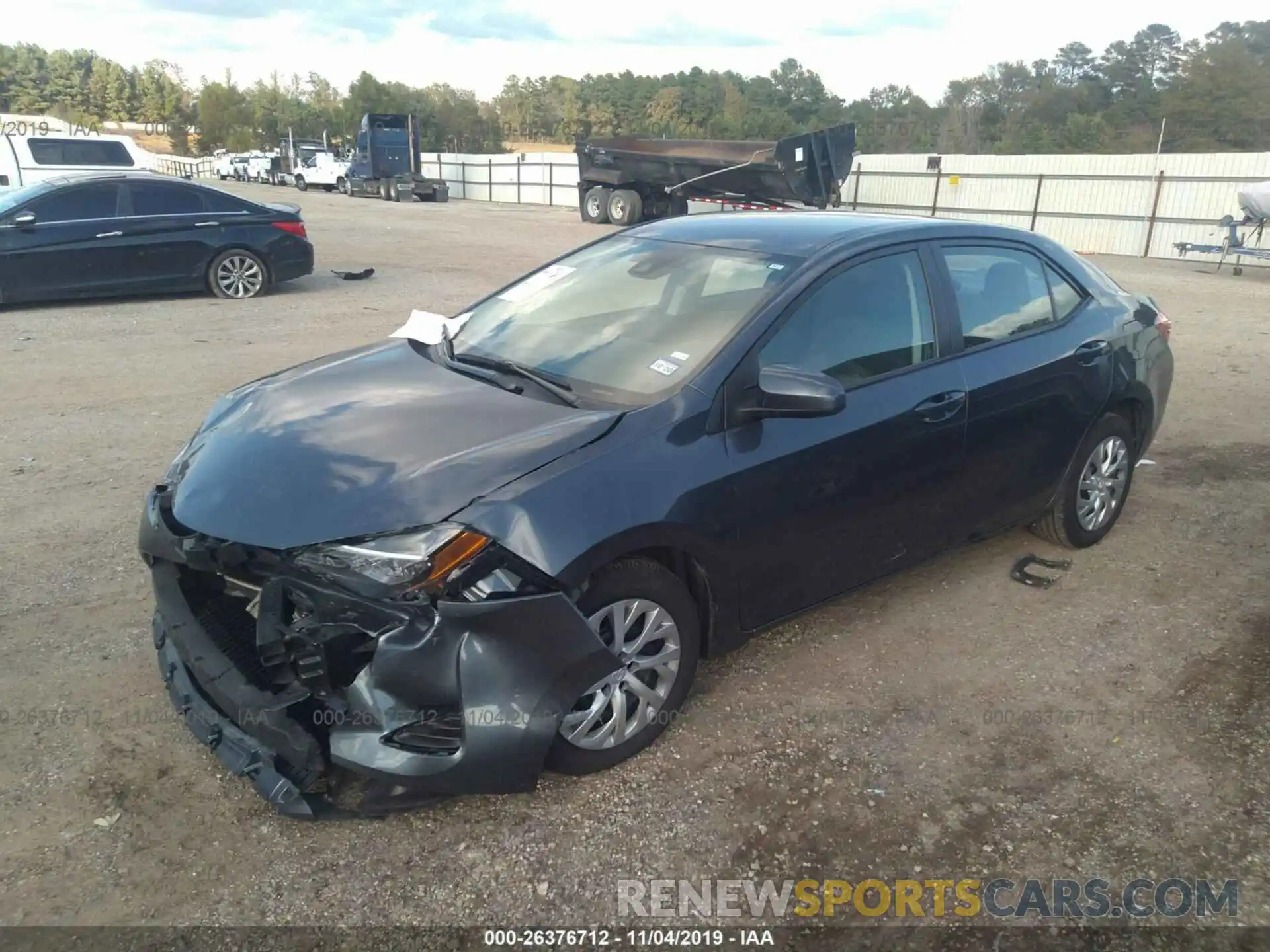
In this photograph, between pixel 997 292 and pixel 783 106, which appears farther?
pixel 783 106

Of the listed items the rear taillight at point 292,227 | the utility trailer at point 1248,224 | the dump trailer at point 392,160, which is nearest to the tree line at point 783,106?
the dump trailer at point 392,160

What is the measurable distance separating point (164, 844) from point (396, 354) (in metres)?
2.01

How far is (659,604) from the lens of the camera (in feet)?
9.75

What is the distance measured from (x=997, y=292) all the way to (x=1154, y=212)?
73.5 ft

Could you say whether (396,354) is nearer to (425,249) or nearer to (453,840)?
(453,840)

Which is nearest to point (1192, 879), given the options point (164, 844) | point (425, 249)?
point (164, 844)

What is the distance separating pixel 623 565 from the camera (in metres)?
2.88

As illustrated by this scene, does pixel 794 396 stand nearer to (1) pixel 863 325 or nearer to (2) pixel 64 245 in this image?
(1) pixel 863 325

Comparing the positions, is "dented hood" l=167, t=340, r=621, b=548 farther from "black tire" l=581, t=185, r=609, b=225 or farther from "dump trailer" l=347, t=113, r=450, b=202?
"dump trailer" l=347, t=113, r=450, b=202

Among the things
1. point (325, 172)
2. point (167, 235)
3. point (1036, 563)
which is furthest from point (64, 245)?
point (325, 172)

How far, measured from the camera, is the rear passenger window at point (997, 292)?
3971 millimetres

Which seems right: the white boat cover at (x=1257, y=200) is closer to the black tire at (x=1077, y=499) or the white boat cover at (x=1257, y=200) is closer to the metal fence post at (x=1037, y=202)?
the metal fence post at (x=1037, y=202)

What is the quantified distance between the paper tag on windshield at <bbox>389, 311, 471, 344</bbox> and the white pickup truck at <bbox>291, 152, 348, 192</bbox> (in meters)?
38.0

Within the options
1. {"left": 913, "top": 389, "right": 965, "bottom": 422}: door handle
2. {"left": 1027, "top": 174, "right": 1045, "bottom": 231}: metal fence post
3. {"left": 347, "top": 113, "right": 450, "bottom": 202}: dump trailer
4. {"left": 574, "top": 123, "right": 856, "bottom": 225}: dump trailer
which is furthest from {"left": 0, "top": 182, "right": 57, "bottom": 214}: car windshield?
{"left": 347, "top": 113, "right": 450, "bottom": 202}: dump trailer
